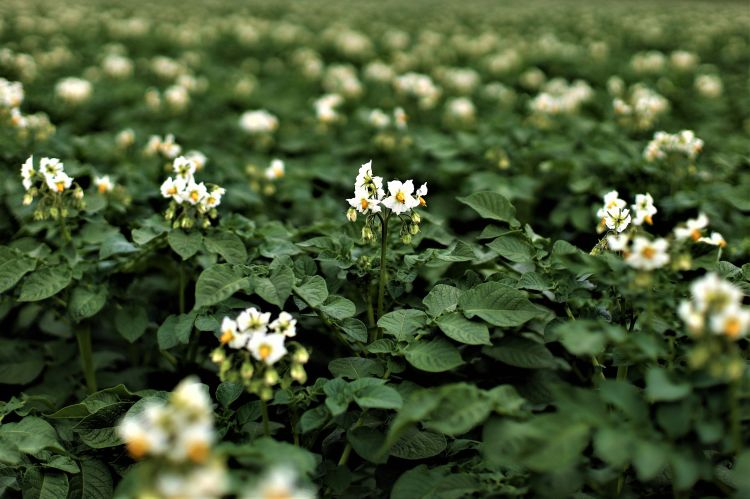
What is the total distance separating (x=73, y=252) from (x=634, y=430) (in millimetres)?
1979

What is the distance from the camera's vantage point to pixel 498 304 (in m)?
2.05

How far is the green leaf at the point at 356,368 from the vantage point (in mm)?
2012

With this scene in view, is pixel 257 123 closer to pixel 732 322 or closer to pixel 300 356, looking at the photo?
pixel 300 356

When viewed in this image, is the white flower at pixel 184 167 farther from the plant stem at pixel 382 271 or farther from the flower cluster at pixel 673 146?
the flower cluster at pixel 673 146

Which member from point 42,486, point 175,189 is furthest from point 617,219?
point 42,486

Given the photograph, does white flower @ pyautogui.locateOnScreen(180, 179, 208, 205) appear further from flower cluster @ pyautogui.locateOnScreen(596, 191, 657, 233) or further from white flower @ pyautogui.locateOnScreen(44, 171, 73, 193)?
flower cluster @ pyautogui.locateOnScreen(596, 191, 657, 233)

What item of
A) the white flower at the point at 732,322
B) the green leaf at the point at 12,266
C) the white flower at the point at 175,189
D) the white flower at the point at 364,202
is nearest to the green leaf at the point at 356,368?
the white flower at the point at 364,202

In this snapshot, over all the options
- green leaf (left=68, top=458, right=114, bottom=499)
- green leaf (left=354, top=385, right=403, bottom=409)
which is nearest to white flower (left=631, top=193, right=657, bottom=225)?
green leaf (left=354, top=385, right=403, bottom=409)

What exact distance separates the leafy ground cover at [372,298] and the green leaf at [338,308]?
0.01 meters

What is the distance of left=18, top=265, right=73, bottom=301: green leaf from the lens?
229 centimetres

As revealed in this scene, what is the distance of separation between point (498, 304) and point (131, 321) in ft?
4.65

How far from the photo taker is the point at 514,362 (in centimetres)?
215

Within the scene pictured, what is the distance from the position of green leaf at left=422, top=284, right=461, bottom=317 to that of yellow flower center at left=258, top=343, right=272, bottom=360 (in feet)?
1.94

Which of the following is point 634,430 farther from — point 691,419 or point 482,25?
point 482,25
